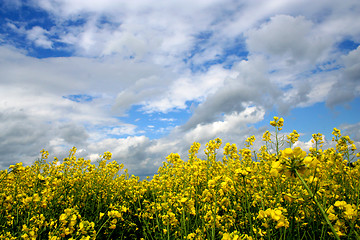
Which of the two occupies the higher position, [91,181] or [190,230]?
[91,181]

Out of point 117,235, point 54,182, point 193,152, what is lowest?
point 117,235

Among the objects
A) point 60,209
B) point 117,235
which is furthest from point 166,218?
point 60,209

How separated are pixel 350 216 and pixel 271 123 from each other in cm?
233

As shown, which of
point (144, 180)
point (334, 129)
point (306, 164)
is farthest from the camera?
point (144, 180)

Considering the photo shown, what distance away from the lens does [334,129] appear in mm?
4902

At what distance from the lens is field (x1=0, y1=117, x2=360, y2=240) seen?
2.15m

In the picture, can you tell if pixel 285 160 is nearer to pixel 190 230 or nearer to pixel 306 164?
pixel 306 164

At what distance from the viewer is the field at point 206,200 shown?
215 cm

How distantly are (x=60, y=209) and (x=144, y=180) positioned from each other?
6.35ft

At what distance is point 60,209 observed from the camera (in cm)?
457

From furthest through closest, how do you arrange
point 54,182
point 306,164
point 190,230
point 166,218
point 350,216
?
point 54,182 → point 190,230 → point 166,218 → point 350,216 → point 306,164

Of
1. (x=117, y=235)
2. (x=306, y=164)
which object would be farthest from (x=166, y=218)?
(x=306, y=164)

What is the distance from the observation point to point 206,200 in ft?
8.75

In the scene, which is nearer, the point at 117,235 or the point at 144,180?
the point at 117,235
